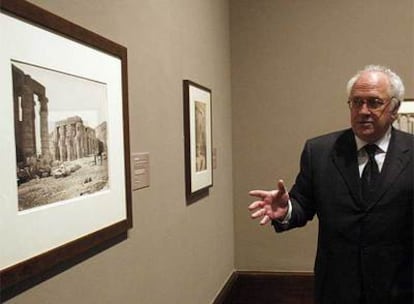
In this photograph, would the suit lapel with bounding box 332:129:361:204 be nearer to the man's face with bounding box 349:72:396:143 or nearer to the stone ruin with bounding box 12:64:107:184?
the man's face with bounding box 349:72:396:143

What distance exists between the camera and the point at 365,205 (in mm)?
1810

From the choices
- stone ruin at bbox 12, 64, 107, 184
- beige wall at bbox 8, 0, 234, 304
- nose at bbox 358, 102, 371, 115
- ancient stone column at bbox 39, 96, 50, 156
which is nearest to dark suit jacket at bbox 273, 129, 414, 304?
nose at bbox 358, 102, 371, 115

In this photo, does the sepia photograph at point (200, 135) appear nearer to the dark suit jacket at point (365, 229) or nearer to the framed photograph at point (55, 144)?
the dark suit jacket at point (365, 229)

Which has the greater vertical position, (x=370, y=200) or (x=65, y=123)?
(x=65, y=123)

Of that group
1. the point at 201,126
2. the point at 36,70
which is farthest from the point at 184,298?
the point at 36,70

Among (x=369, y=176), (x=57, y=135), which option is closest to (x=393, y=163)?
(x=369, y=176)

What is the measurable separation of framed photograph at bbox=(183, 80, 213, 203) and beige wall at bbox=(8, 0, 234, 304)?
67mm

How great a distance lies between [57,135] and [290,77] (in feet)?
9.20

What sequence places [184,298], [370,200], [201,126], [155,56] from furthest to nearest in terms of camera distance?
[201,126] → [184,298] → [155,56] → [370,200]

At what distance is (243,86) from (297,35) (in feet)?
1.96

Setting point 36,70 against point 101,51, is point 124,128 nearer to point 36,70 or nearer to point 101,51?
point 101,51

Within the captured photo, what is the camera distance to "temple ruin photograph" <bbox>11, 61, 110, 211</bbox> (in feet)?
3.62

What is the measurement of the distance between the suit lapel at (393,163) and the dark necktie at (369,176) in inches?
0.8

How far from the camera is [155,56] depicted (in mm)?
2057
